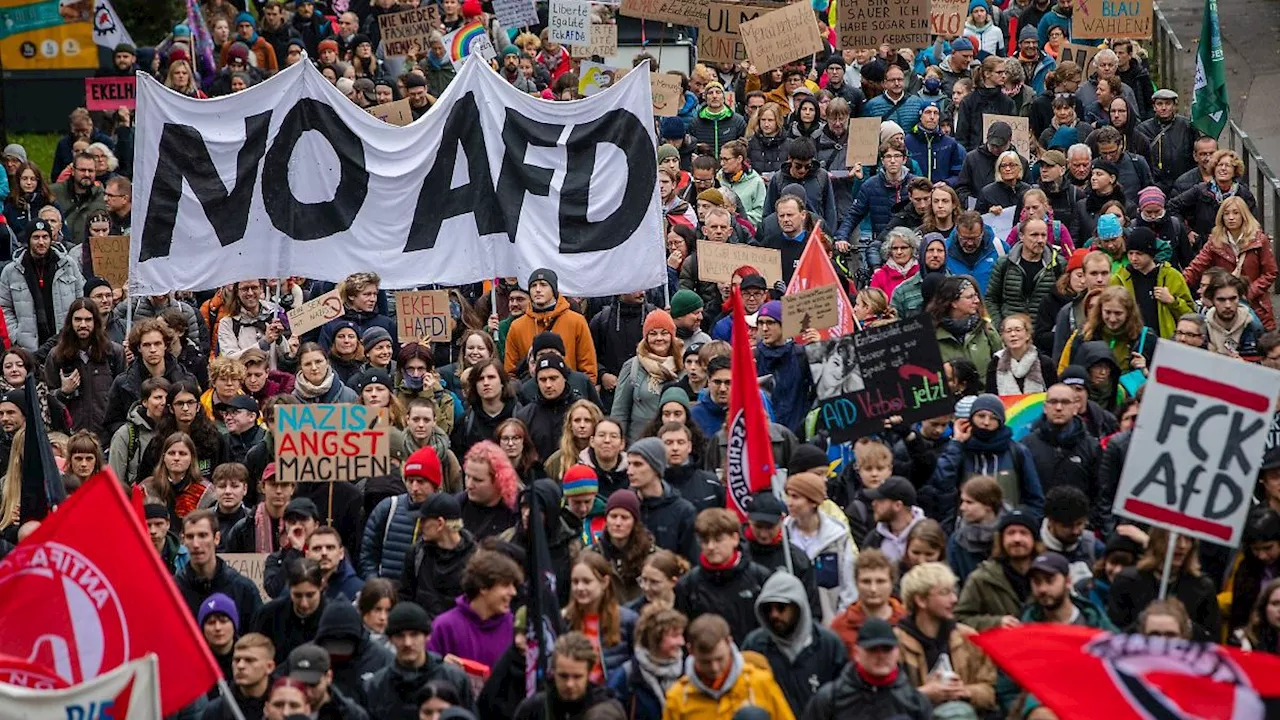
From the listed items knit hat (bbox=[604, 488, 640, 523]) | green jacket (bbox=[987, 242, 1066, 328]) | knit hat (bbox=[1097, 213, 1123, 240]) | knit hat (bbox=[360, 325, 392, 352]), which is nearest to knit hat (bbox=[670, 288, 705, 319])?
knit hat (bbox=[360, 325, 392, 352])

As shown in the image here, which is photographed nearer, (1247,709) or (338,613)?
(1247,709)

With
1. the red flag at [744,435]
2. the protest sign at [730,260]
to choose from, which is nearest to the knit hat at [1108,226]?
the protest sign at [730,260]

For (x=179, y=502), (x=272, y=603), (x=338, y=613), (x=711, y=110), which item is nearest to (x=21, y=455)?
(x=179, y=502)

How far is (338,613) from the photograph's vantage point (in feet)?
34.2

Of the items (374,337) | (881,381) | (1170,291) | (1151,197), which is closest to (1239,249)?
(1151,197)

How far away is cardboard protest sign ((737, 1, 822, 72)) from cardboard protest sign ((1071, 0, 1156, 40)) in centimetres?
234

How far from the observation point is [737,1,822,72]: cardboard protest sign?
20.8m

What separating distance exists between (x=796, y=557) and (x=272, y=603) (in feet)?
7.96

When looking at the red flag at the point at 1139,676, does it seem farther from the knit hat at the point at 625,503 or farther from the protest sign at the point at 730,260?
the protest sign at the point at 730,260

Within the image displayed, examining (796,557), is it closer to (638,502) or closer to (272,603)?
(638,502)

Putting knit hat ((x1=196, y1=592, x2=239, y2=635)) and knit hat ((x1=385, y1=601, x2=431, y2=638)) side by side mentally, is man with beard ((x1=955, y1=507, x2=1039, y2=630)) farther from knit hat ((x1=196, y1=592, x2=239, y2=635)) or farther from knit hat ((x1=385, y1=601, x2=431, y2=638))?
knit hat ((x1=196, y1=592, x2=239, y2=635))

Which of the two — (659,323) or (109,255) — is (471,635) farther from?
(109,255)

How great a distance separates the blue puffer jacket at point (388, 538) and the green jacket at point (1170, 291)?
202 inches

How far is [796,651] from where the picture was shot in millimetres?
9836
